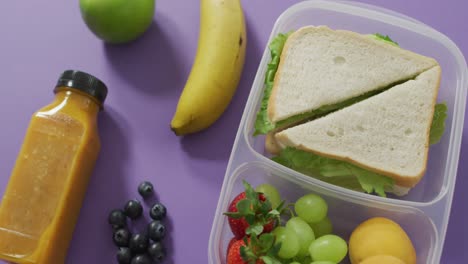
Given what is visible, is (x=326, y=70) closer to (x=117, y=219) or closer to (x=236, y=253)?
(x=236, y=253)

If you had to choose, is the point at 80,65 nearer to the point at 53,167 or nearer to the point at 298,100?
the point at 53,167

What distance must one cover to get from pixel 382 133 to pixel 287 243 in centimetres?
30

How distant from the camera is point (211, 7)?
0.98m

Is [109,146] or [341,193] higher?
[109,146]

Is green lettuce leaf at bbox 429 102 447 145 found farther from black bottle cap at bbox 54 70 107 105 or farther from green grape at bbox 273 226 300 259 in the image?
black bottle cap at bbox 54 70 107 105

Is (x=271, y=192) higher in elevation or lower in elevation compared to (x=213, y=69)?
lower

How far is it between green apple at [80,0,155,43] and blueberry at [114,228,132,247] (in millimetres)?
387

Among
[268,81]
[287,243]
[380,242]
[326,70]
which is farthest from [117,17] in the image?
[380,242]

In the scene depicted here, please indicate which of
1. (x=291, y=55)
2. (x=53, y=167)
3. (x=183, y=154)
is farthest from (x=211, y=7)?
(x=53, y=167)

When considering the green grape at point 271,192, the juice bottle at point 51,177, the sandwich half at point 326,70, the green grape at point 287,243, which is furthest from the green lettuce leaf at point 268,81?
the juice bottle at point 51,177

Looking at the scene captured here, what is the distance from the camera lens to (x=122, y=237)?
93 centimetres

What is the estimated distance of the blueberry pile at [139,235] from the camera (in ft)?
3.02

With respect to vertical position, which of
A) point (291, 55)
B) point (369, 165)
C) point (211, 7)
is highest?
point (211, 7)

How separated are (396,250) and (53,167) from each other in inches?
25.0
